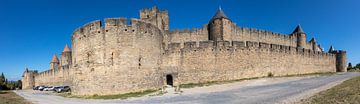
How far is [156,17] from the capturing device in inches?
1035

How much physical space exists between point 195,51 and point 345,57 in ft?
90.3

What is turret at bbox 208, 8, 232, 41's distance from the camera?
2491 centimetres

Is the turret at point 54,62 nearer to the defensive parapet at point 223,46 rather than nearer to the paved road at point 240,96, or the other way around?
the defensive parapet at point 223,46

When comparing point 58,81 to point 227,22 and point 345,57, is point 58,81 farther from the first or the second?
point 345,57

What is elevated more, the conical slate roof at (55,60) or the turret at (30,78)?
the conical slate roof at (55,60)

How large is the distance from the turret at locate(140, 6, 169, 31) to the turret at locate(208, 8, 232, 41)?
17.2 ft

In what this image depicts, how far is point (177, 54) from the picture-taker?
20344 mm

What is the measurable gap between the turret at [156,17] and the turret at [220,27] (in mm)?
5239

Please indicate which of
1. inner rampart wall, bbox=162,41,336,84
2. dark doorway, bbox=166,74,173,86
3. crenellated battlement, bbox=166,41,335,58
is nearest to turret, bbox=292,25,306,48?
inner rampart wall, bbox=162,41,336,84

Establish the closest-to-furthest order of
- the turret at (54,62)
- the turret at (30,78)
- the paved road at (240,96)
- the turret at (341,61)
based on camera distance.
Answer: the paved road at (240,96) < the turret at (341,61) < the turret at (30,78) < the turret at (54,62)

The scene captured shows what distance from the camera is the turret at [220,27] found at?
24.9m

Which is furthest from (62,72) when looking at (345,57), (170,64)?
(345,57)

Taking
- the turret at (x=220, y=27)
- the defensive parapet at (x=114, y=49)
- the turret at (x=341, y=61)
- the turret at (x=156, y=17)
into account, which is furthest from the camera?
the turret at (x=341, y=61)

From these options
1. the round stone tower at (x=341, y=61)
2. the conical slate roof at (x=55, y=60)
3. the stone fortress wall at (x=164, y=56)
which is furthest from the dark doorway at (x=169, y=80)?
the conical slate roof at (x=55, y=60)
